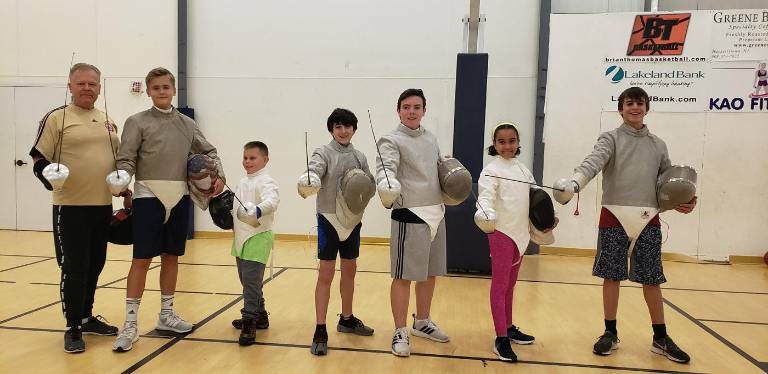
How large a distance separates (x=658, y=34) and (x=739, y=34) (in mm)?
891

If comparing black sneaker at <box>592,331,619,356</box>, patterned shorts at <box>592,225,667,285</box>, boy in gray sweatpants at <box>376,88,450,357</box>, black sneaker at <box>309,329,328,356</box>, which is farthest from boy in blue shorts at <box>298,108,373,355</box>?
black sneaker at <box>592,331,619,356</box>

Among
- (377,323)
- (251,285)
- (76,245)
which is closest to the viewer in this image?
(76,245)

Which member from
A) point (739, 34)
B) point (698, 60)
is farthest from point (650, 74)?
point (739, 34)

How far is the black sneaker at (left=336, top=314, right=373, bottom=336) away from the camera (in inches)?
129

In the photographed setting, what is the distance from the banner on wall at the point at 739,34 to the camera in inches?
239

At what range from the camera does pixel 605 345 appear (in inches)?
118

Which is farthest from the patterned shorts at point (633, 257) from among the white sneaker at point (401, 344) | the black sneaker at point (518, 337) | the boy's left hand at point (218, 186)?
the boy's left hand at point (218, 186)

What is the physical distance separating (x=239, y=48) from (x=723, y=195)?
20.7 feet

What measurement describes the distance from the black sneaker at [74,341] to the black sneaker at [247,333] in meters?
0.83

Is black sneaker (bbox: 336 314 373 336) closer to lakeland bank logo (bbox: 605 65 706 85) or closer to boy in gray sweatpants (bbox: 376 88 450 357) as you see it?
boy in gray sweatpants (bbox: 376 88 450 357)

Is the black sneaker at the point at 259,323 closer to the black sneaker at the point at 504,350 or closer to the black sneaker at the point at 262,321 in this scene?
the black sneaker at the point at 262,321

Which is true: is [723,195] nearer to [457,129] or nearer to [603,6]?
[603,6]

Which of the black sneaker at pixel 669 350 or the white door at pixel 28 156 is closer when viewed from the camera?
the black sneaker at pixel 669 350

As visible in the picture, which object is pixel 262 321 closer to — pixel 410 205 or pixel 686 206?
pixel 410 205
